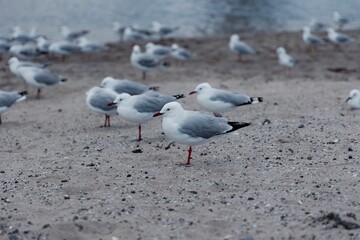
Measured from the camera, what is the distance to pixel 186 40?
68.6 ft

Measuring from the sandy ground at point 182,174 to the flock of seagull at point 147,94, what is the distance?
13.7 inches

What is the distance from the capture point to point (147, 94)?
9.73 meters

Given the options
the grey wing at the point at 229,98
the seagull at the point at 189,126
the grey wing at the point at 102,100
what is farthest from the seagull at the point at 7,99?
the seagull at the point at 189,126

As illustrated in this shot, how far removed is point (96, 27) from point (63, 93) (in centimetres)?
967

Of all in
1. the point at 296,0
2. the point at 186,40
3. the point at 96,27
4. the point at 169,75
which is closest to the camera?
the point at 169,75

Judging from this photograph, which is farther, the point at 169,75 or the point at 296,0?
the point at 296,0

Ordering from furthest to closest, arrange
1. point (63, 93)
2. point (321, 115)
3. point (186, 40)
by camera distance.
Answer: point (186, 40) → point (63, 93) → point (321, 115)

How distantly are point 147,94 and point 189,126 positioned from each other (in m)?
2.10

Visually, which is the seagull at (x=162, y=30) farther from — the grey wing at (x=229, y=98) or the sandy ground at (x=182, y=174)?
the grey wing at (x=229, y=98)

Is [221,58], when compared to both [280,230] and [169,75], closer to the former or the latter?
[169,75]

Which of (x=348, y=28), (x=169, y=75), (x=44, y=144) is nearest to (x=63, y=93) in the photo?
(x=169, y=75)

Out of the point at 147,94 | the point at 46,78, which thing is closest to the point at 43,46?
the point at 46,78

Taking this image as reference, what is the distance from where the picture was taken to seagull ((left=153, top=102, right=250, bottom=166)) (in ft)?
25.4

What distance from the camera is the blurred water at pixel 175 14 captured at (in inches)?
918
